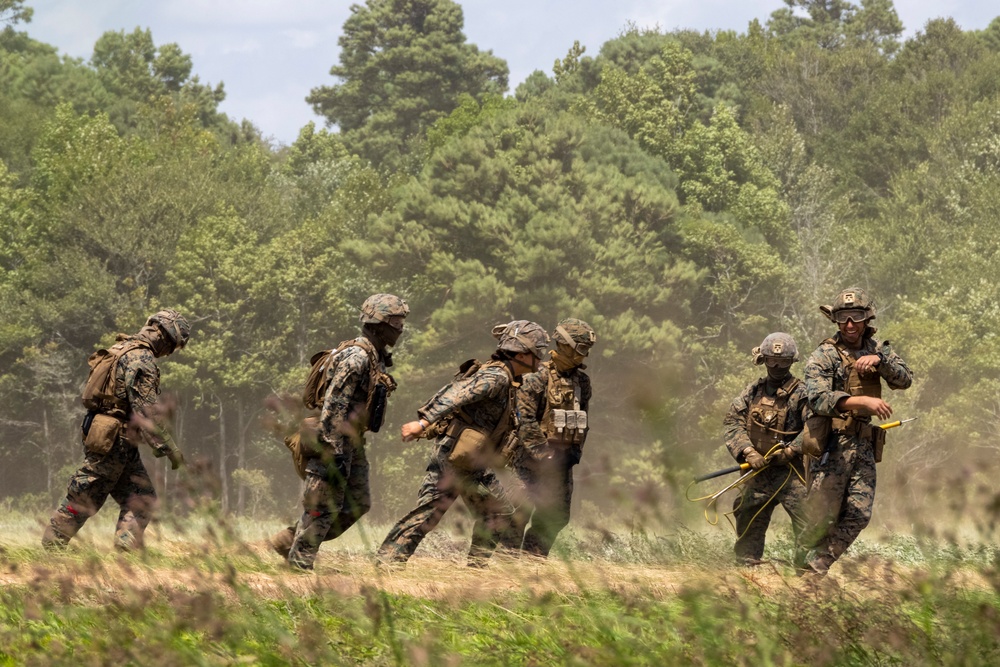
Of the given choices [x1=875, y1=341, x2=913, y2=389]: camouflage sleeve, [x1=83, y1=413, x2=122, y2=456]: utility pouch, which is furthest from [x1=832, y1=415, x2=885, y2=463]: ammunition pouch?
[x1=83, y1=413, x2=122, y2=456]: utility pouch

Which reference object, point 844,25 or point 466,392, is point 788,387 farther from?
point 844,25

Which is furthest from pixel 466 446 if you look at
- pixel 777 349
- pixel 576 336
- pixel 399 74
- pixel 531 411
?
pixel 399 74

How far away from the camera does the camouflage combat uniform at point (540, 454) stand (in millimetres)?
10766

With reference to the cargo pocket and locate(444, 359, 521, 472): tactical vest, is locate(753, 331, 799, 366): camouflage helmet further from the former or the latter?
the cargo pocket

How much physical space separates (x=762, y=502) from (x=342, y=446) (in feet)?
11.8

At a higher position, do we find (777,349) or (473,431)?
(777,349)

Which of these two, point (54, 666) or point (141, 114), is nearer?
point (54, 666)

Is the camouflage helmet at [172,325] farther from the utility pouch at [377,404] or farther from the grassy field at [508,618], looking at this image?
the grassy field at [508,618]

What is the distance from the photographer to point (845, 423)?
32.0 feet

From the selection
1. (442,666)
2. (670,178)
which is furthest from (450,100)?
(442,666)

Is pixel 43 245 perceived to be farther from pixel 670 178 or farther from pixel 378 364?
pixel 378 364

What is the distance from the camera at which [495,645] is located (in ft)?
20.5

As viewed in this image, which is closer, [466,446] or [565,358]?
[466,446]

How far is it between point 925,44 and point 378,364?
63.3 m
